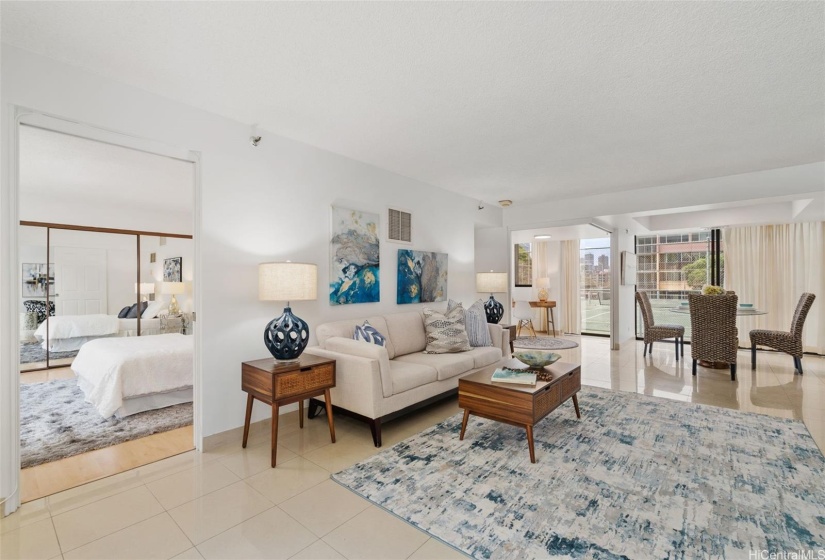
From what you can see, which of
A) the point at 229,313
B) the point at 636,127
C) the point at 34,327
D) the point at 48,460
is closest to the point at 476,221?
the point at 636,127

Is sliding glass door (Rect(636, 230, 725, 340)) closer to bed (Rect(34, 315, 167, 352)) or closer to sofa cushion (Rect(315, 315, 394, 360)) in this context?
sofa cushion (Rect(315, 315, 394, 360))

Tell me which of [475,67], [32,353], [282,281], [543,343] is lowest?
[543,343]

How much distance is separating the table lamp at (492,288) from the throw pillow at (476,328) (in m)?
0.90

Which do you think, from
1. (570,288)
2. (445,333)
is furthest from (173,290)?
(570,288)

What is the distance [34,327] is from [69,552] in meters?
4.77

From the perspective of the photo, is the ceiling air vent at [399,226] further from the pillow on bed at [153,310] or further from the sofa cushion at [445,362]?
the pillow on bed at [153,310]

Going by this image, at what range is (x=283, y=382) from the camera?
2709 mm

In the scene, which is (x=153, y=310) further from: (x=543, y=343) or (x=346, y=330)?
(x=543, y=343)

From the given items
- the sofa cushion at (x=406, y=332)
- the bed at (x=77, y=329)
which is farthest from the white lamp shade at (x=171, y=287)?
the sofa cushion at (x=406, y=332)

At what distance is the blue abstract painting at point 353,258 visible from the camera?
3.91m

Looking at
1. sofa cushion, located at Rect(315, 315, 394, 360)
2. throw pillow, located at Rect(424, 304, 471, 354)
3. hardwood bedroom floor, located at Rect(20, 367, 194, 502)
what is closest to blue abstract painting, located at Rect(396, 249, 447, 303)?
throw pillow, located at Rect(424, 304, 471, 354)

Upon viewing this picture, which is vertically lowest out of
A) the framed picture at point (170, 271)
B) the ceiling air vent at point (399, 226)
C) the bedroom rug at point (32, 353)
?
the bedroom rug at point (32, 353)

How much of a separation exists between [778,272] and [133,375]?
9445 mm

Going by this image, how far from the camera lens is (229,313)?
311cm
